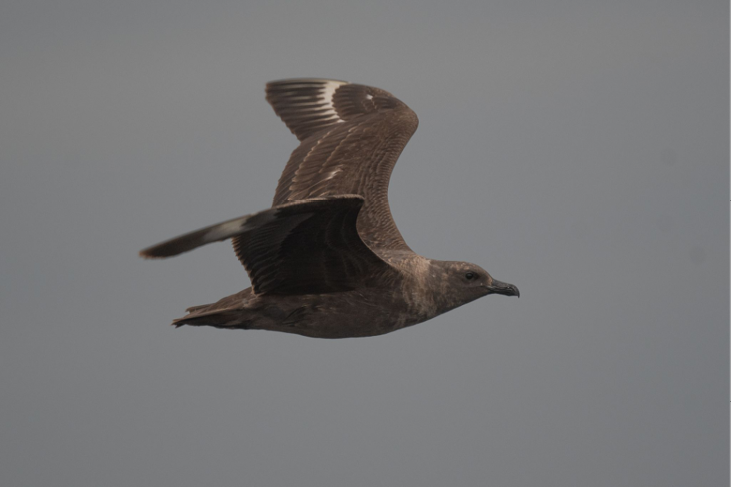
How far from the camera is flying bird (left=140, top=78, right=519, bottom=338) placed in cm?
911

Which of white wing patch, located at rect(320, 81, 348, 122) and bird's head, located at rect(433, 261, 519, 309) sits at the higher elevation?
white wing patch, located at rect(320, 81, 348, 122)

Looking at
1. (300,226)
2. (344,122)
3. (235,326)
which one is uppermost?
(344,122)

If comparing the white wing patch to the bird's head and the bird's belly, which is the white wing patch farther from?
the bird's belly

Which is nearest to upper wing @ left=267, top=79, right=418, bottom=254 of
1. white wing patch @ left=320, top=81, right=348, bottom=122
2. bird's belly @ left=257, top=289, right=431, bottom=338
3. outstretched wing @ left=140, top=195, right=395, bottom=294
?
white wing patch @ left=320, top=81, right=348, bottom=122

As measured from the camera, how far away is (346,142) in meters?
12.6

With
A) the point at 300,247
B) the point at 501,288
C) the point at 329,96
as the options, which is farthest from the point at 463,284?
the point at 329,96

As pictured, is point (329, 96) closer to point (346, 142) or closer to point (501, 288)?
point (346, 142)

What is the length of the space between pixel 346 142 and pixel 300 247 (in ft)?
10.6

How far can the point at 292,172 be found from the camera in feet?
40.1

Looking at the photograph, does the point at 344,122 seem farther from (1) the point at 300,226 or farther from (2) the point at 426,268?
(1) the point at 300,226

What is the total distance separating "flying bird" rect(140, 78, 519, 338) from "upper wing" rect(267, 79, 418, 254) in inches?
0.5

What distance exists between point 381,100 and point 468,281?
3.63 m

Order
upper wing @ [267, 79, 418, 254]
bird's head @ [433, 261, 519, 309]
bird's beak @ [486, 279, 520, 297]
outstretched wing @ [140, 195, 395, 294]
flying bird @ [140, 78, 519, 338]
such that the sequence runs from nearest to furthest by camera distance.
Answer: outstretched wing @ [140, 195, 395, 294] → flying bird @ [140, 78, 519, 338] → bird's head @ [433, 261, 519, 309] → bird's beak @ [486, 279, 520, 297] → upper wing @ [267, 79, 418, 254]

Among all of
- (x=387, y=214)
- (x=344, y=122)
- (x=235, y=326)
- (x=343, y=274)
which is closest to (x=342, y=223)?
(x=343, y=274)
